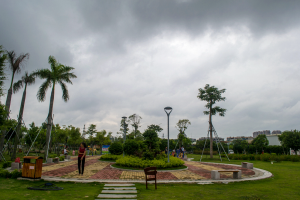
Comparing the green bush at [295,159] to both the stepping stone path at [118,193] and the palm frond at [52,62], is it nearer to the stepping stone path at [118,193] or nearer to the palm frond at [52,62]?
the stepping stone path at [118,193]

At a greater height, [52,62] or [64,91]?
[52,62]

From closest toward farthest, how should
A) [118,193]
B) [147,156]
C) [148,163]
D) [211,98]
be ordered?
[118,193] < [148,163] < [147,156] < [211,98]

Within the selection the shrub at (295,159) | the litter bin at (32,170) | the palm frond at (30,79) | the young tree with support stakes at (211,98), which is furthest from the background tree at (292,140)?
the palm frond at (30,79)

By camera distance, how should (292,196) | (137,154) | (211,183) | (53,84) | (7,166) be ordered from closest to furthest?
(292,196)
(211,183)
(7,166)
(137,154)
(53,84)

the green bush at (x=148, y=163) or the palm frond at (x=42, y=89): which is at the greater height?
the palm frond at (x=42, y=89)

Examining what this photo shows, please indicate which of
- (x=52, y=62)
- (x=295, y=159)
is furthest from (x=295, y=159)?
(x=52, y=62)

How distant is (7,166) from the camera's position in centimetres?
1384

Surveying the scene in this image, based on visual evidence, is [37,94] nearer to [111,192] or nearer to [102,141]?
[111,192]

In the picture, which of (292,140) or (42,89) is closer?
(42,89)

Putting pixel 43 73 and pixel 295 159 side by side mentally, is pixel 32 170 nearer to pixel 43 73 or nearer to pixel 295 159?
pixel 43 73

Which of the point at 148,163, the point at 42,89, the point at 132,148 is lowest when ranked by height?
the point at 148,163

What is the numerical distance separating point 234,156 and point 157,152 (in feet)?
53.9

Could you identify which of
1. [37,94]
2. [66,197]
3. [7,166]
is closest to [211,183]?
[66,197]

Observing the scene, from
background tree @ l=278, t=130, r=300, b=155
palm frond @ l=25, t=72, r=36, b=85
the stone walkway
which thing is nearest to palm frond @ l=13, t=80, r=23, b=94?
palm frond @ l=25, t=72, r=36, b=85
